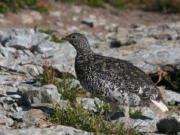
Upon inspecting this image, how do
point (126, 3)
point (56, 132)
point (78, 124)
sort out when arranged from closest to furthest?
point (56, 132)
point (78, 124)
point (126, 3)

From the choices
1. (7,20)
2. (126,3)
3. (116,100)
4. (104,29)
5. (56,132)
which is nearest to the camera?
(56,132)

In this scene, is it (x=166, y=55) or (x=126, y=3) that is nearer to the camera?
(x=166, y=55)

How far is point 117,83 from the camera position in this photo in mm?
6441

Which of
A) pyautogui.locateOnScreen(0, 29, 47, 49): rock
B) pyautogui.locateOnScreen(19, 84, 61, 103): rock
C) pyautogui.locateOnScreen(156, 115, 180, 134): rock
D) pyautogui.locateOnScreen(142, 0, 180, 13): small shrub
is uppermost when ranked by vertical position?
pyautogui.locateOnScreen(142, 0, 180, 13): small shrub

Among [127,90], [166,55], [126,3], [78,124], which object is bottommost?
[78,124]

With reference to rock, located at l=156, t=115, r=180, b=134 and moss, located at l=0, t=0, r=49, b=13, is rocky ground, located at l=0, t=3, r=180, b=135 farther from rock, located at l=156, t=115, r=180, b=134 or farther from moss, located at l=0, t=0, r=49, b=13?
moss, located at l=0, t=0, r=49, b=13

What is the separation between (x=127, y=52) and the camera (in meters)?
9.90

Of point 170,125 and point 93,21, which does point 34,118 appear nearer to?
point 170,125

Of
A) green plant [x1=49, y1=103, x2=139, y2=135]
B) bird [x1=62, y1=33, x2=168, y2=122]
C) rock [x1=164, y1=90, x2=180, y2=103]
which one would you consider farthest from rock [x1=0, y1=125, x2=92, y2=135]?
rock [x1=164, y1=90, x2=180, y2=103]

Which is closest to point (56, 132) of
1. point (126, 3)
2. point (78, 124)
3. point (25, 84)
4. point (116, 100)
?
point (78, 124)

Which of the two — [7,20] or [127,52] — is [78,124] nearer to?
[127,52]

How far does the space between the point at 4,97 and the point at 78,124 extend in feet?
5.68

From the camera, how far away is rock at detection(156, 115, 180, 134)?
5.57m

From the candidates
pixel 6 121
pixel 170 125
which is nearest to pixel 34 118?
pixel 6 121
